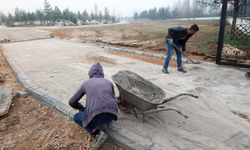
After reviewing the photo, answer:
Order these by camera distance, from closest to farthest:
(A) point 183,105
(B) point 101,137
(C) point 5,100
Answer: (B) point 101,137 < (A) point 183,105 < (C) point 5,100

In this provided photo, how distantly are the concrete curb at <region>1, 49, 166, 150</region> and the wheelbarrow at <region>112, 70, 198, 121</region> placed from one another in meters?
0.41

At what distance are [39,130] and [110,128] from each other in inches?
45.8

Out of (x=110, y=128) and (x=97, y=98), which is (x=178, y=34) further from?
(x=97, y=98)

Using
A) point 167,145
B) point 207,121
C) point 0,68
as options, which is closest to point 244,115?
point 207,121

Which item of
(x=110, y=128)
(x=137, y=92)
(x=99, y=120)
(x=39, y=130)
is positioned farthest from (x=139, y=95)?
(x=39, y=130)

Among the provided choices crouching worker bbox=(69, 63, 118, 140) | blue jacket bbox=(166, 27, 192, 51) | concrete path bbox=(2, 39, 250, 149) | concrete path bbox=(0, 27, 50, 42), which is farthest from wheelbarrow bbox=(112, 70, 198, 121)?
concrete path bbox=(0, 27, 50, 42)

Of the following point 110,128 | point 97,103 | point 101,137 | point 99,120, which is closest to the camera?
point 97,103

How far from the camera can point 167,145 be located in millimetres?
2623

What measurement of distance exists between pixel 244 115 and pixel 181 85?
164 cm

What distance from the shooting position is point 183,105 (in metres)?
3.72

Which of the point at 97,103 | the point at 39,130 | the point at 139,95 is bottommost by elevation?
the point at 39,130

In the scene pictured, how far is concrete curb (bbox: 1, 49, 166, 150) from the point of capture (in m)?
2.67

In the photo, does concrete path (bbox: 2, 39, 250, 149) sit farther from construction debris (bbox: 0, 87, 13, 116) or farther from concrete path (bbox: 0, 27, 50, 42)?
concrete path (bbox: 0, 27, 50, 42)

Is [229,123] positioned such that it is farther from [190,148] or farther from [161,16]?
[161,16]
